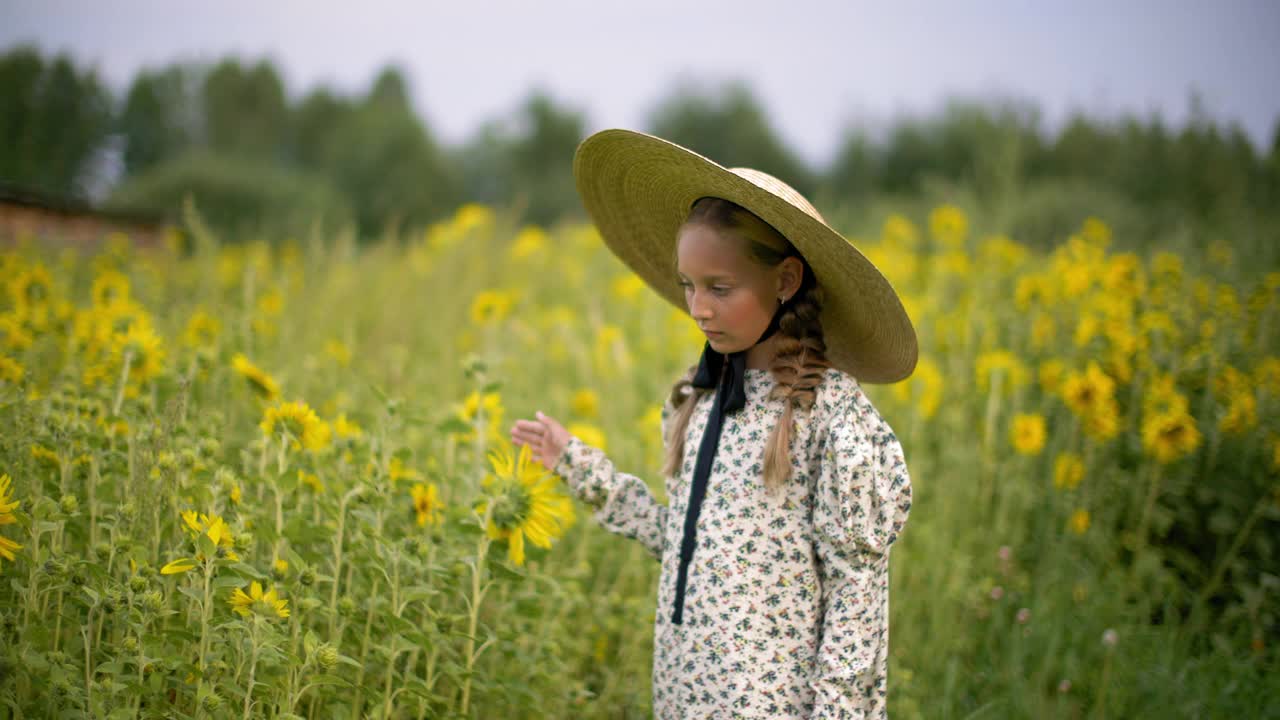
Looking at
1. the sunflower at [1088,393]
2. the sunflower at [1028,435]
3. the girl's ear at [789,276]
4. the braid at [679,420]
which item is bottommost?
the braid at [679,420]

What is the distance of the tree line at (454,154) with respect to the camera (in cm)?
663

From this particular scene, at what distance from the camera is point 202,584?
1.26 meters

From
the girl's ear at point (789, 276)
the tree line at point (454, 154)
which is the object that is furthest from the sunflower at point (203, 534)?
the tree line at point (454, 154)

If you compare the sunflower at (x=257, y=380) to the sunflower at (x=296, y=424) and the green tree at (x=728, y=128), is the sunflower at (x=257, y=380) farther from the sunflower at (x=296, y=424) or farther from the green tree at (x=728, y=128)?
the green tree at (x=728, y=128)

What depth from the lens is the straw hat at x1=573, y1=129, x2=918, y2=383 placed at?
4.72 ft

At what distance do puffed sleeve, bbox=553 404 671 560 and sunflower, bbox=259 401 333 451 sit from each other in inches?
18.5

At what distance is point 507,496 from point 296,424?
0.41 metres

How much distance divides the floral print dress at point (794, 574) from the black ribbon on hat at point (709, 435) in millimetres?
17

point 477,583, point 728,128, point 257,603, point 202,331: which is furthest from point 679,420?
point 728,128

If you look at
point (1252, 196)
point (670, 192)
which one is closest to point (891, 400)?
point (670, 192)

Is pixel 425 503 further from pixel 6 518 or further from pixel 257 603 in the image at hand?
pixel 6 518

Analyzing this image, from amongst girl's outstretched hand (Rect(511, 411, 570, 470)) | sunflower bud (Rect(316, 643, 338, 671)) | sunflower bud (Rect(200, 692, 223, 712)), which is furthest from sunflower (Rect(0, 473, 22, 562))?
girl's outstretched hand (Rect(511, 411, 570, 470))

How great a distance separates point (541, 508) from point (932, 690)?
1415 mm

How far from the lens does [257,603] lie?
47.1 inches
